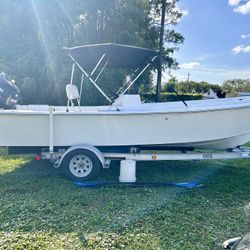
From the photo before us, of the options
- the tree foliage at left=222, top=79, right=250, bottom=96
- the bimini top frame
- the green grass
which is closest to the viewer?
the green grass

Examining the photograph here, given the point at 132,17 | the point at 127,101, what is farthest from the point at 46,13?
the point at 127,101

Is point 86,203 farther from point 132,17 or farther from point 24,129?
point 132,17

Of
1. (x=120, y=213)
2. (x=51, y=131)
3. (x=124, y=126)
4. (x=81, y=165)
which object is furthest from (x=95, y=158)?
(x=120, y=213)

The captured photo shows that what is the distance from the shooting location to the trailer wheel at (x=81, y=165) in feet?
13.5

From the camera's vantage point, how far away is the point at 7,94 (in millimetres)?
4641

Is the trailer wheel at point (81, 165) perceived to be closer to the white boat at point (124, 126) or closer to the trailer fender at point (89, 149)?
the trailer fender at point (89, 149)

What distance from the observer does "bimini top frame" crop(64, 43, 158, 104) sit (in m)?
4.36

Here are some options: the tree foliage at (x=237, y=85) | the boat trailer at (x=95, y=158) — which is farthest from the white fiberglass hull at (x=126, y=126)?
the tree foliage at (x=237, y=85)

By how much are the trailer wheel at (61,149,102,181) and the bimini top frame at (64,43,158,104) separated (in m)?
1.05

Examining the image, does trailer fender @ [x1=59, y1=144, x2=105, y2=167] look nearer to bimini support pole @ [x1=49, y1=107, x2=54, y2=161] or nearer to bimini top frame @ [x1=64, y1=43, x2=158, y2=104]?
bimini support pole @ [x1=49, y1=107, x2=54, y2=161]

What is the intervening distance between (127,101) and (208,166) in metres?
2.07

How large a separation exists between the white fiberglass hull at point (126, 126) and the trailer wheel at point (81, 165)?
187 mm

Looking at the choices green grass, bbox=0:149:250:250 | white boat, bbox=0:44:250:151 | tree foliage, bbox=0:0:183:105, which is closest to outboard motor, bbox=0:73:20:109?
white boat, bbox=0:44:250:151

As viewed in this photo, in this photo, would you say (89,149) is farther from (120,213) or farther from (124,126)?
(120,213)
